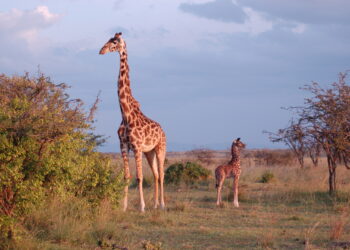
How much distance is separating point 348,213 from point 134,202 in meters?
5.22

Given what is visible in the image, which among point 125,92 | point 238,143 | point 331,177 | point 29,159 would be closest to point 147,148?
point 125,92

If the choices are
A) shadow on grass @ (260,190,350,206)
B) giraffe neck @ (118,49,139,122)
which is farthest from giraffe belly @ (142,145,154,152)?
shadow on grass @ (260,190,350,206)

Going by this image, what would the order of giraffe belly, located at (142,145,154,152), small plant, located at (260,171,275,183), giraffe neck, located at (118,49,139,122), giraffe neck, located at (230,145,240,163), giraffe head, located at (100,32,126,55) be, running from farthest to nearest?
small plant, located at (260,171,275,183) < giraffe neck, located at (230,145,240,163) < giraffe neck, located at (118,49,139,122) < giraffe belly, located at (142,145,154,152) < giraffe head, located at (100,32,126,55)

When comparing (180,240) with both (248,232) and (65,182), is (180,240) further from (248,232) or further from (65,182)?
(65,182)

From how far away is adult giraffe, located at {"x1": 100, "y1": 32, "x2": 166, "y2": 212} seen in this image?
43.2 feet

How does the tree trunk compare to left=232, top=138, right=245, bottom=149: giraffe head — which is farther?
left=232, top=138, right=245, bottom=149: giraffe head

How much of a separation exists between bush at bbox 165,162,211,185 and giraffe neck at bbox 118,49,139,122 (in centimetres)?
608

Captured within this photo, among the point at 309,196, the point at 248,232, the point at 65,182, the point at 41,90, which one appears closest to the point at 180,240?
the point at 248,232

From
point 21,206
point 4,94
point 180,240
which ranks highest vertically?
point 4,94

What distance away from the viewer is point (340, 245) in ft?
27.8

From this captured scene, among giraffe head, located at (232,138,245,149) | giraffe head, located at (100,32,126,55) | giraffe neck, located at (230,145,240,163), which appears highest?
giraffe head, located at (100,32,126,55)

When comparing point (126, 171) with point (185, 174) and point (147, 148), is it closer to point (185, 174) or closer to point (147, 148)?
point (147, 148)

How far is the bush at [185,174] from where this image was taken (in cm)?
1945

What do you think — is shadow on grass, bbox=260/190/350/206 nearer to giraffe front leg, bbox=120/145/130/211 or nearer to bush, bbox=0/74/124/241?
giraffe front leg, bbox=120/145/130/211
